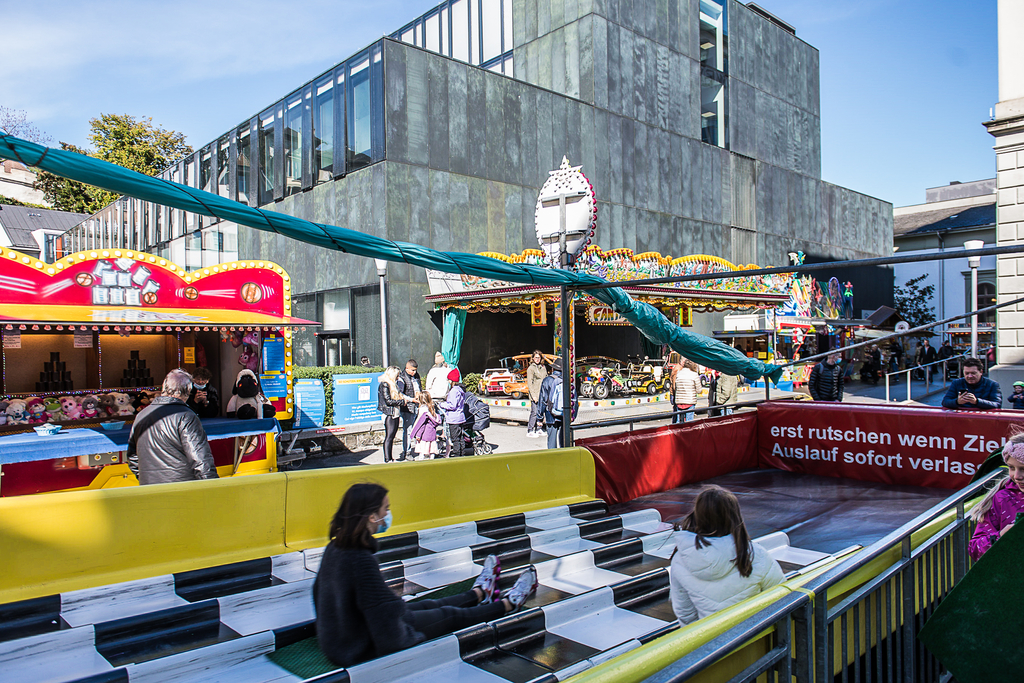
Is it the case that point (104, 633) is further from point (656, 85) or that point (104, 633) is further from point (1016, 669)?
point (656, 85)

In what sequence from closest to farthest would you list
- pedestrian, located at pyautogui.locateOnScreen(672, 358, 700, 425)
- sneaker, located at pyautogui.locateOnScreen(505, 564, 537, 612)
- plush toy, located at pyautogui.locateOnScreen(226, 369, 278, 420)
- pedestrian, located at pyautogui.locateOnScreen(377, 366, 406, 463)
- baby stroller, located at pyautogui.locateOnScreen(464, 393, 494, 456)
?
sneaker, located at pyautogui.locateOnScreen(505, 564, 537, 612)
plush toy, located at pyautogui.locateOnScreen(226, 369, 278, 420)
baby stroller, located at pyautogui.locateOnScreen(464, 393, 494, 456)
pedestrian, located at pyautogui.locateOnScreen(377, 366, 406, 463)
pedestrian, located at pyautogui.locateOnScreen(672, 358, 700, 425)

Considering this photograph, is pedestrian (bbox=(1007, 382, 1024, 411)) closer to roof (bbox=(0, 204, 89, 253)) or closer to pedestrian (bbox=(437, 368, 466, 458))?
pedestrian (bbox=(437, 368, 466, 458))

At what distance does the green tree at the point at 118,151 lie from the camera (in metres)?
39.5

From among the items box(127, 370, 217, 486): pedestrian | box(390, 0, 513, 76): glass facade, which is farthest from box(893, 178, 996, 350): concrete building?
box(127, 370, 217, 486): pedestrian

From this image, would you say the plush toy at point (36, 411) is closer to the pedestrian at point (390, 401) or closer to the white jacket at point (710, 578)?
the pedestrian at point (390, 401)

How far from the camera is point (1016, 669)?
47.6 inches

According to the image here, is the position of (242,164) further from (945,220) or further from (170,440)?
(945,220)

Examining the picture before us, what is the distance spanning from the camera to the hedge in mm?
13445

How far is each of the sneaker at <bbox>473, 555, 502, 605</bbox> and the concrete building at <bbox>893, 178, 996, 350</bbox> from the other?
1566 inches

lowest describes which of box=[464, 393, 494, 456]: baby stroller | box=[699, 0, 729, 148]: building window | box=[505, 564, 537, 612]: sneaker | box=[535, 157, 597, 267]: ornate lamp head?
box=[505, 564, 537, 612]: sneaker

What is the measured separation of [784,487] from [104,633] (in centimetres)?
733

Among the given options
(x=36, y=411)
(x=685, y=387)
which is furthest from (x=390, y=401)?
(x=685, y=387)

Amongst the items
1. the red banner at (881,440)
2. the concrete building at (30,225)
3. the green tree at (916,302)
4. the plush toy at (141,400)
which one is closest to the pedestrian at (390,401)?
the plush toy at (141,400)

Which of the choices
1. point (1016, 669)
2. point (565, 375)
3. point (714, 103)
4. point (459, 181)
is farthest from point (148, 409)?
point (714, 103)
